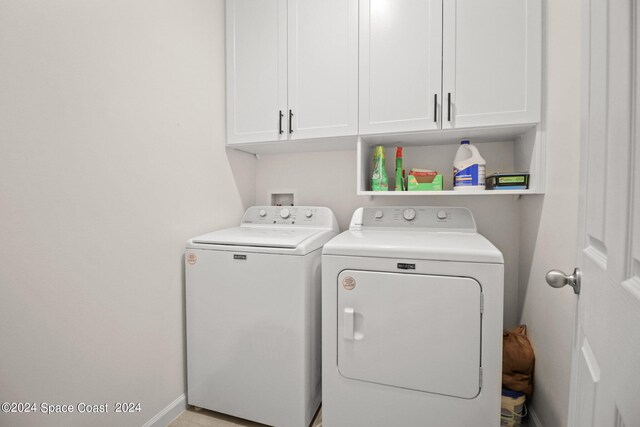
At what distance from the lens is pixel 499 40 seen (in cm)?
147

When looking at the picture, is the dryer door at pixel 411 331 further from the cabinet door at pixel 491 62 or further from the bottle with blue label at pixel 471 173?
the cabinet door at pixel 491 62

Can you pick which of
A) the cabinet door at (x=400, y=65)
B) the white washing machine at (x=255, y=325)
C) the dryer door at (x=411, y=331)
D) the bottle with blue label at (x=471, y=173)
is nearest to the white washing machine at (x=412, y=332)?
the dryer door at (x=411, y=331)

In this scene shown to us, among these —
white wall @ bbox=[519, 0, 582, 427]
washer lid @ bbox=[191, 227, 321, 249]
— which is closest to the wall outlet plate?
washer lid @ bbox=[191, 227, 321, 249]

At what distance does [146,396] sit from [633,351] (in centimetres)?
182

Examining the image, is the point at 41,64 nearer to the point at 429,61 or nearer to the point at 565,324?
the point at 429,61

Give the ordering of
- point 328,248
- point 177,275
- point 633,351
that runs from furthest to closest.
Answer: point 177,275
point 328,248
point 633,351

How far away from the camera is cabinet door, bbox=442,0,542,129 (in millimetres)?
1431

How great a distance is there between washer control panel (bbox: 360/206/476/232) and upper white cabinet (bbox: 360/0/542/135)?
0.52m

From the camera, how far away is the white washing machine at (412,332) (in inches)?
47.6

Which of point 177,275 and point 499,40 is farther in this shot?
point 177,275

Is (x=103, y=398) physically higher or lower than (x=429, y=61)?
lower

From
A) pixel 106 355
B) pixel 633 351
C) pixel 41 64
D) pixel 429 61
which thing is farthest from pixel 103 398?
pixel 429 61

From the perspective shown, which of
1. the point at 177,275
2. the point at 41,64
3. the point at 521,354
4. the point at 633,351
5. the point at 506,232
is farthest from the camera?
the point at 506,232

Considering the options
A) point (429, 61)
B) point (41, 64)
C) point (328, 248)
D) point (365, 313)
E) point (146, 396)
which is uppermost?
point (429, 61)
